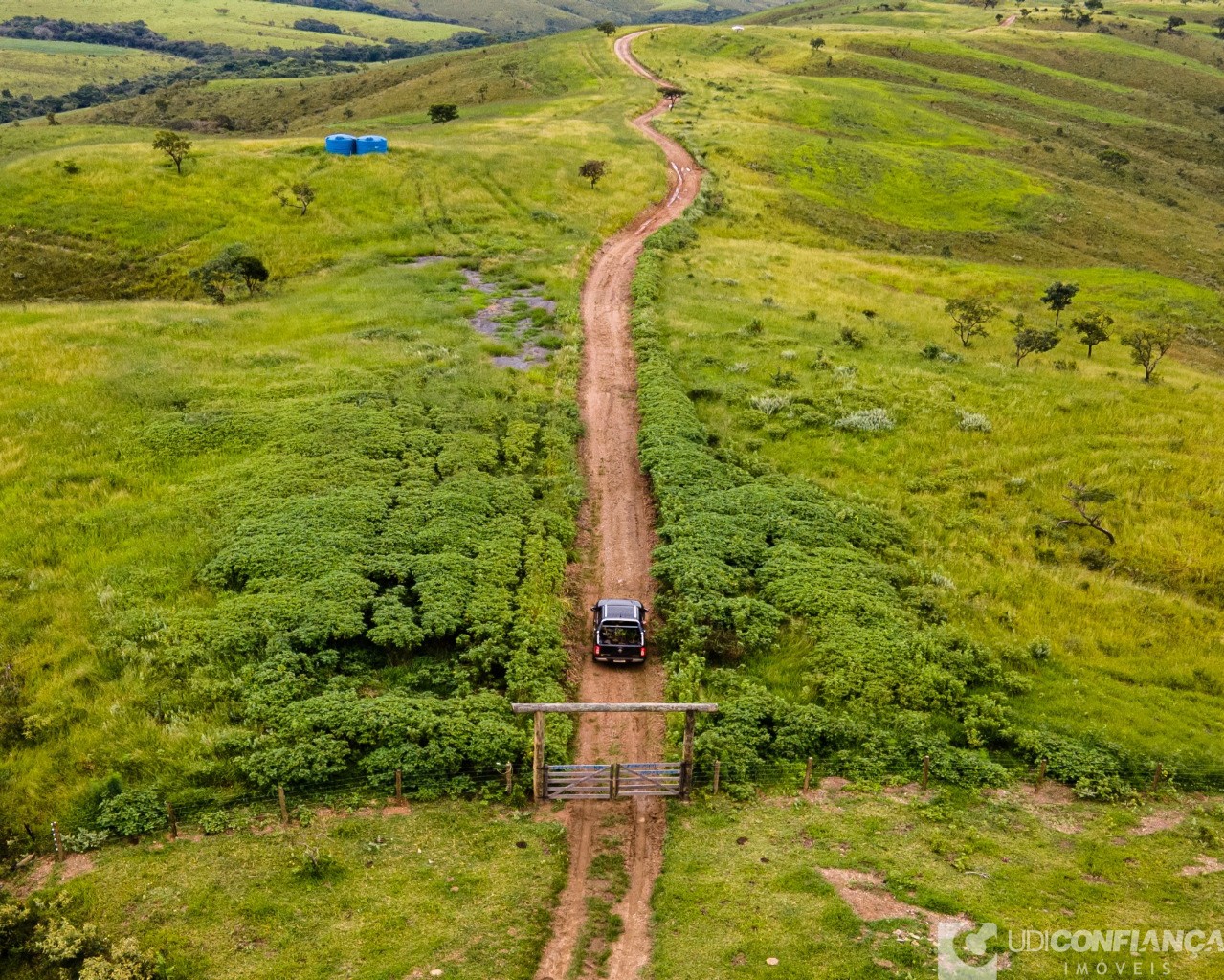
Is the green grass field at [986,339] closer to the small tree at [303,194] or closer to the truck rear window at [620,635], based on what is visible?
the truck rear window at [620,635]

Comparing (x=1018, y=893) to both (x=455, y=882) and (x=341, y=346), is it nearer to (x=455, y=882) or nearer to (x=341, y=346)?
(x=455, y=882)

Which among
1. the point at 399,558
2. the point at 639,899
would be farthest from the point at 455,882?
the point at 399,558

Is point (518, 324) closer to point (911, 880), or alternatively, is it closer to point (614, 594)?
point (614, 594)

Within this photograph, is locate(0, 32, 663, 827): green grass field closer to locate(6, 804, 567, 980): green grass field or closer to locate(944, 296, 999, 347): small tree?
locate(6, 804, 567, 980): green grass field

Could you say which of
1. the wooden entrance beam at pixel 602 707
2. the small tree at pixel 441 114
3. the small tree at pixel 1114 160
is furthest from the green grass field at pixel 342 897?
the small tree at pixel 1114 160

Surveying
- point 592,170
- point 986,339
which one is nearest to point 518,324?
point 592,170

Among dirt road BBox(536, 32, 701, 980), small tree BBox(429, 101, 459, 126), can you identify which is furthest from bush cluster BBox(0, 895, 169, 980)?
small tree BBox(429, 101, 459, 126)
